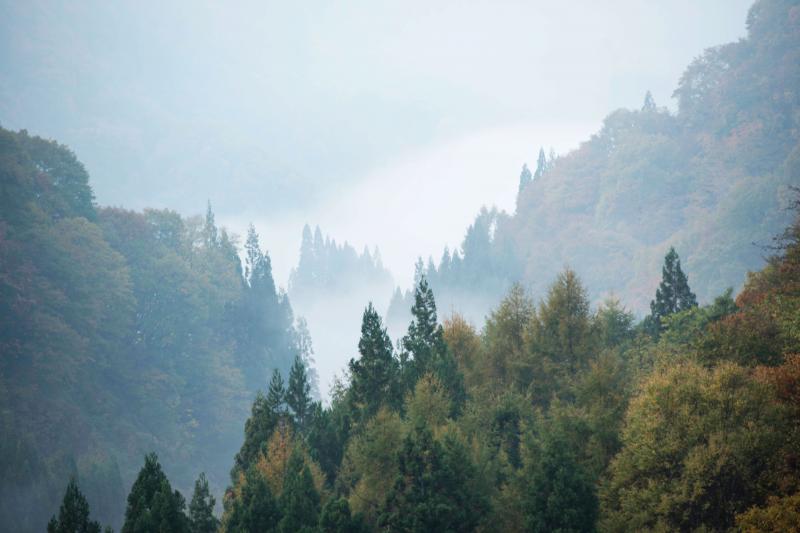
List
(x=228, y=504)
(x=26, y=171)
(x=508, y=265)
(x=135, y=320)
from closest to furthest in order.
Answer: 1. (x=228, y=504)
2. (x=26, y=171)
3. (x=135, y=320)
4. (x=508, y=265)

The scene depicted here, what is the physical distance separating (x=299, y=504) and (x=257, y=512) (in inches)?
91.4

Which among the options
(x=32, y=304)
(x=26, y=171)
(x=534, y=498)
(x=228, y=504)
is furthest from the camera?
(x=26, y=171)

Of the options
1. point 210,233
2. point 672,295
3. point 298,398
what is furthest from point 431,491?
point 210,233

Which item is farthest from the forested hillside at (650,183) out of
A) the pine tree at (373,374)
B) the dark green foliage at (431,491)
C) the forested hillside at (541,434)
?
the dark green foliage at (431,491)

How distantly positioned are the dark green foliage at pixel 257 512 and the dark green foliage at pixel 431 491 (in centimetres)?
630

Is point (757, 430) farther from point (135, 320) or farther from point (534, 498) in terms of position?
point (135, 320)

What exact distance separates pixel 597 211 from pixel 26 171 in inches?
4162

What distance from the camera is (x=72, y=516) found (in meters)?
32.4

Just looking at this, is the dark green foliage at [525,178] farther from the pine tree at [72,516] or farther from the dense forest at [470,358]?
the pine tree at [72,516]

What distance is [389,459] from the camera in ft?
115

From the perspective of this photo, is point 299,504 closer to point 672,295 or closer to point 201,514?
point 201,514

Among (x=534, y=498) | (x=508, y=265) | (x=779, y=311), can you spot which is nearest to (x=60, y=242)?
(x=534, y=498)

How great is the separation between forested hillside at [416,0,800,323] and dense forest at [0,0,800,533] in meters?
0.49

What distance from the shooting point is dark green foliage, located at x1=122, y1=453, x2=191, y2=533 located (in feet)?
106
